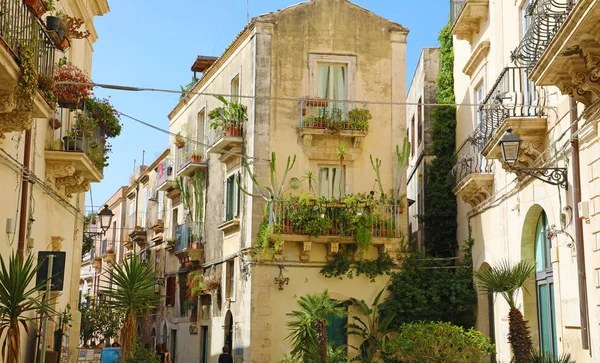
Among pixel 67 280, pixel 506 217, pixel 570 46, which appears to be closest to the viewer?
pixel 570 46

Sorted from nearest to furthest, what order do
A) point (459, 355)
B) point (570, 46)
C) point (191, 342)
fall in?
point (570, 46), point (459, 355), point (191, 342)

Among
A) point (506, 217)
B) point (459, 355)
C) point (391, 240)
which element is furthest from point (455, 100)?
point (459, 355)

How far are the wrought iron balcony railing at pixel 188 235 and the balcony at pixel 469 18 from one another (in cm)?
1211

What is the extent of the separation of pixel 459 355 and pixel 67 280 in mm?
9515

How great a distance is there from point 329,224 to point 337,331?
298 cm

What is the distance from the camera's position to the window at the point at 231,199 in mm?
24469

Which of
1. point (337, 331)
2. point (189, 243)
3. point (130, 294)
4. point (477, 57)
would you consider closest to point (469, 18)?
point (477, 57)

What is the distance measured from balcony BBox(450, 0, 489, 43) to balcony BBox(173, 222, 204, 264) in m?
12.1

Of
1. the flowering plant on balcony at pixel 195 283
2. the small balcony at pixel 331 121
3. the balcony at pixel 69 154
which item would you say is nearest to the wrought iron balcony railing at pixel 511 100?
the small balcony at pixel 331 121

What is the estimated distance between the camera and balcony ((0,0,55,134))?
10352 millimetres

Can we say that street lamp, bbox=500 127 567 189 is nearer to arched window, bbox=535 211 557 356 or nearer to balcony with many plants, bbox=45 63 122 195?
arched window, bbox=535 211 557 356

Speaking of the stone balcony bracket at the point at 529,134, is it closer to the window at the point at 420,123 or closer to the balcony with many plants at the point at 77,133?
the balcony with many plants at the point at 77,133

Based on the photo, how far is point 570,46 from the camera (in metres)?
10.6

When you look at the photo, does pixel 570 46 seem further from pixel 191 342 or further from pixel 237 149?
pixel 191 342
